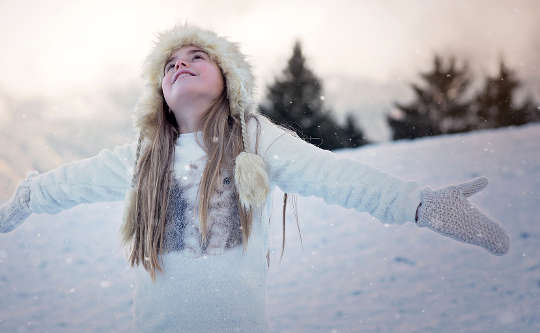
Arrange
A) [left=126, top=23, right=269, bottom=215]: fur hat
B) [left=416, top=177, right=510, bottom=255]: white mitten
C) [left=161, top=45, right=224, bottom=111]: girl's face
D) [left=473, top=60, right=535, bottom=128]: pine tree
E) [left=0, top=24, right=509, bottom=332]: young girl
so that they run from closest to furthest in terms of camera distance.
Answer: [left=416, top=177, right=510, bottom=255]: white mitten
[left=0, top=24, right=509, bottom=332]: young girl
[left=161, top=45, right=224, bottom=111]: girl's face
[left=126, top=23, right=269, bottom=215]: fur hat
[left=473, top=60, right=535, bottom=128]: pine tree

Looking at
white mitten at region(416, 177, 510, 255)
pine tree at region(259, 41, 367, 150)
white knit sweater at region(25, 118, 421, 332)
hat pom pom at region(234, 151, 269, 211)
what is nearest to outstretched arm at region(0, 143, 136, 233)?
white knit sweater at region(25, 118, 421, 332)

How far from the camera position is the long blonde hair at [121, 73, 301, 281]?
1.54m

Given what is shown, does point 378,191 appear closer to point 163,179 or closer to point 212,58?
point 163,179

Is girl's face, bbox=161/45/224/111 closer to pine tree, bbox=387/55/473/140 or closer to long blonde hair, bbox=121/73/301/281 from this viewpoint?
long blonde hair, bbox=121/73/301/281

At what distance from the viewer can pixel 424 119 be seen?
44.2 ft

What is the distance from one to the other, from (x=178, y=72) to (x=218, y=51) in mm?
298

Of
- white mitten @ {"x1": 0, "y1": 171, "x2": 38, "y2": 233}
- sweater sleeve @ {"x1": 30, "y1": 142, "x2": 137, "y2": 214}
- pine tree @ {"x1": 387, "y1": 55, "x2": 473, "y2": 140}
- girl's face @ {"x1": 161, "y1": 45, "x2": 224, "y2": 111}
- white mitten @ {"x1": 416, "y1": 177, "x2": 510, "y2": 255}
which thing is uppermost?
girl's face @ {"x1": 161, "y1": 45, "x2": 224, "y2": 111}

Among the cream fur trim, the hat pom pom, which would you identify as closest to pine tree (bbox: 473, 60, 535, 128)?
the cream fur trim

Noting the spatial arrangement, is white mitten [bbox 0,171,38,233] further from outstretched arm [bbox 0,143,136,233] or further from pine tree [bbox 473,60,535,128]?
pine tree [bbox 473,60,535,128]

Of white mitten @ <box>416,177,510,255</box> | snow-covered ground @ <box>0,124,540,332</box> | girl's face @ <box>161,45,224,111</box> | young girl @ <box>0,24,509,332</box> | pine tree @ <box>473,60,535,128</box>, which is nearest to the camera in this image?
white mitten @ <box>416,177,510,255</box>

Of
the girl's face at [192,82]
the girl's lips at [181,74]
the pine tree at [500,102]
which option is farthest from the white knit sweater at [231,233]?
the pine tree at [500,102]

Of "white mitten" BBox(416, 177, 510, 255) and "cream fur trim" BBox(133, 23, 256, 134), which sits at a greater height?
"cream fur trim" BBox(133, 23, 256, 134)

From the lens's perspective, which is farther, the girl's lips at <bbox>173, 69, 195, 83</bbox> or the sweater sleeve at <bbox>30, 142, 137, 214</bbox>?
the sweater sleeve at <bbox>30, 142, 137, 214</bbox>

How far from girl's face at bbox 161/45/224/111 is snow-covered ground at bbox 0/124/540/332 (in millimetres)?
1610
